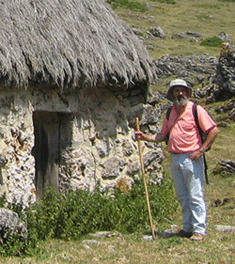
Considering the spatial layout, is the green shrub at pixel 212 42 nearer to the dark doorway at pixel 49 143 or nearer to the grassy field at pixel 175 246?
the grassy field at pixel 175 246

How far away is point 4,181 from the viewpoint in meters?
6.79

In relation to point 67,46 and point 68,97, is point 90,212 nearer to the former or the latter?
point 68,97

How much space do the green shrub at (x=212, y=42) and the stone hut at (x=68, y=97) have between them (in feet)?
66.3

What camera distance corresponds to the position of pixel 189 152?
649 centimetres

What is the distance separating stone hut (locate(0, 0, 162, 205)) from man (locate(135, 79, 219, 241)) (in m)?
1.40

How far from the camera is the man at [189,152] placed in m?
6.46

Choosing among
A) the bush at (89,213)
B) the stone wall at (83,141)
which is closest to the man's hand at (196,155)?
the bush at (89,213)

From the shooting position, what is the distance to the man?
6.46m

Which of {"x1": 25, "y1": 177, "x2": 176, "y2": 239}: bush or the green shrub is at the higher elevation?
the green shrub

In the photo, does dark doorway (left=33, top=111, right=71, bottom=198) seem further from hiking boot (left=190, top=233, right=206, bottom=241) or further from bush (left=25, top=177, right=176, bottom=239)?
hiking boot (left=190, top=233, right=206, bottom=241)

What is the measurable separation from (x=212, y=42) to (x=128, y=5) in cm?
814

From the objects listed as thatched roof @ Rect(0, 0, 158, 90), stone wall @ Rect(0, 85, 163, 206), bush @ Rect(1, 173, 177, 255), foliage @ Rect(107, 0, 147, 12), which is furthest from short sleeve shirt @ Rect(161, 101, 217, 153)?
foliage @ Rect(107, 0, 147, 12)

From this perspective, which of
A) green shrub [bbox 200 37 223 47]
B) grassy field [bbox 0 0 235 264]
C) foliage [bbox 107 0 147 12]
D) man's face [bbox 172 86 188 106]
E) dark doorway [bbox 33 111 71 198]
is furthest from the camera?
foliage [bbox 107 0 147 12]

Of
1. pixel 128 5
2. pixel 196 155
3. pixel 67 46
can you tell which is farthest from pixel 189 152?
pixel 128 5
